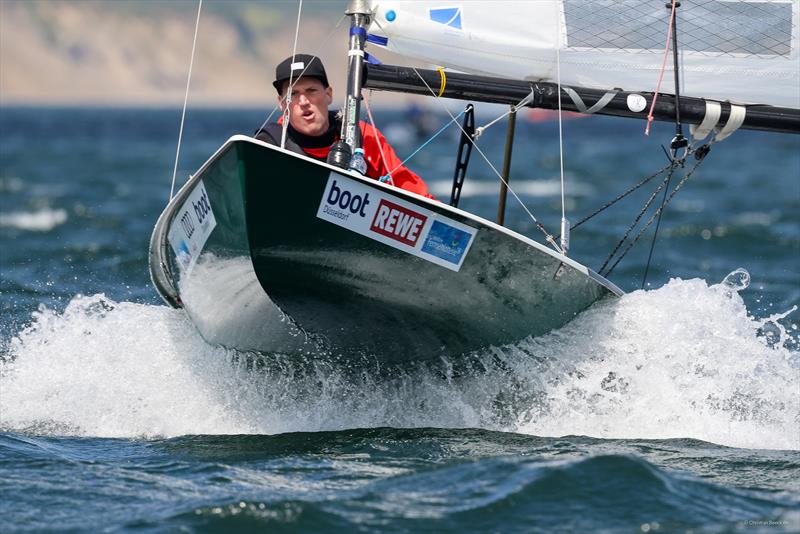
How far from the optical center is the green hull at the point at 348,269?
5.54 metres

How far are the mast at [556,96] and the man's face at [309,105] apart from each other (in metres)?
0.27

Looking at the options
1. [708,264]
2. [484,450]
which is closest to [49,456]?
[484,450]

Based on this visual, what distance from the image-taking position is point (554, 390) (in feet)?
21.4

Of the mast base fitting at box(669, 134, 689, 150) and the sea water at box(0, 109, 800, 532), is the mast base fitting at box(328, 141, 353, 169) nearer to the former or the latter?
the sea water at box(0, 109, 800, 532)

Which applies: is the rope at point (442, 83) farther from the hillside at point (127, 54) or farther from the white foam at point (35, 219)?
the hillside at point (127, 54)

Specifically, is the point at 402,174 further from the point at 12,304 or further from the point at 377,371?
the point at 12,304

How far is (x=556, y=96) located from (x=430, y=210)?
1.47 m

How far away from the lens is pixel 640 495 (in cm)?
514

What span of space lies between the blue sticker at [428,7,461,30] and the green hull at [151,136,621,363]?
1557 millimetres

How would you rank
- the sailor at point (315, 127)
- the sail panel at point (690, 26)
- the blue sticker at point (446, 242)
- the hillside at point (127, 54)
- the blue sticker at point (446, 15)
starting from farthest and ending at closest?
the hillside at point (127, 54)
the sail panel at point (690, 26)
the blue sticker at point (446, 15)
the sailor at point (315, 127)
the blue sticker at point (446, 242)

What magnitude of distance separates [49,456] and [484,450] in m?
A: 2.07

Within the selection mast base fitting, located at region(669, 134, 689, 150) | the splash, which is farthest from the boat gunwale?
mast base fitting, located at region(669, 134, 689, 150)

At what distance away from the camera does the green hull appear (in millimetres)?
5535

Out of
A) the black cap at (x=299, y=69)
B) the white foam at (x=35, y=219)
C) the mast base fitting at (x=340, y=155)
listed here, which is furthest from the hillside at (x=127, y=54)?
the mast base fitting at (x=340, y=155)
